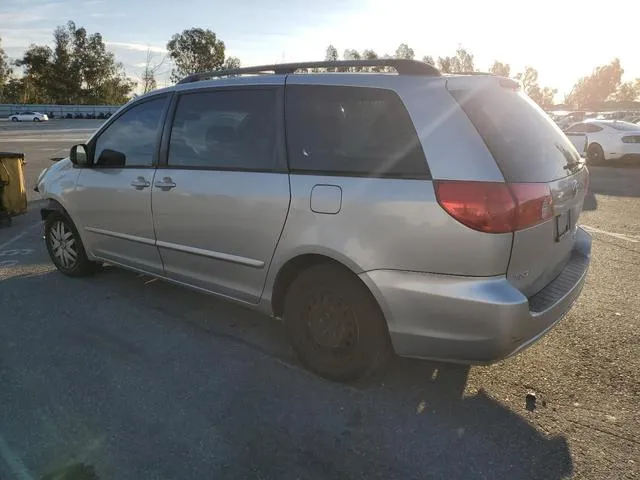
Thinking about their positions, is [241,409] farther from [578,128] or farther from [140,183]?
[578,128]

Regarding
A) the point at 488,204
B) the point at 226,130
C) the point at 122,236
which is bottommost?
the point at 122,236

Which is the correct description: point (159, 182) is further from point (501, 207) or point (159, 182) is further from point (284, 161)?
point (501, 207)

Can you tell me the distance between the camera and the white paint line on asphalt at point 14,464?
2.45m

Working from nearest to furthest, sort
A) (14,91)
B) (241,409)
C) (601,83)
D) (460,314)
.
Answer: (460,314) < (241,409) < (14,91) < (601,83)

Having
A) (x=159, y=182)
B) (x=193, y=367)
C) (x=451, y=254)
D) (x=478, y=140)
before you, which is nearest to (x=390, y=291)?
(x=451, y=254)

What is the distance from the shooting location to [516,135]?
2953mm

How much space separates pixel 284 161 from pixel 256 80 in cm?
69

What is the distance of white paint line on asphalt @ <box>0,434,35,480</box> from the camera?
8.04ft

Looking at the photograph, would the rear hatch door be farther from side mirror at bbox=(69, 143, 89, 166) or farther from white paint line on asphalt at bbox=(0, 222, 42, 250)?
white paint line on asphalt at bbox=(0, 222, 42, 250)

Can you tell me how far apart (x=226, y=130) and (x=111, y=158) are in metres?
1.38

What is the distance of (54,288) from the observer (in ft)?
16.3

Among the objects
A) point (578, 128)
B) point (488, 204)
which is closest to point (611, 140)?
point (578, 128)

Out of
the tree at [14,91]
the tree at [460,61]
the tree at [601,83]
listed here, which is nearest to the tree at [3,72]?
the tree at [14,91]

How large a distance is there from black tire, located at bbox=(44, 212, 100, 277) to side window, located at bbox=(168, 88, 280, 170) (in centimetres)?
170
